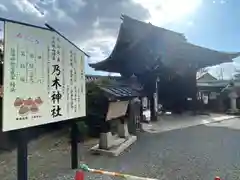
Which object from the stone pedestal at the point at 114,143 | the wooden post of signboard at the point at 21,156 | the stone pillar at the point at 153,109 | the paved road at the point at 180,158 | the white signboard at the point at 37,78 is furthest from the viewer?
the stone pillar at the point at 153,109

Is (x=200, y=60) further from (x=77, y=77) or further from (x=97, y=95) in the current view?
(x=77, y=77)

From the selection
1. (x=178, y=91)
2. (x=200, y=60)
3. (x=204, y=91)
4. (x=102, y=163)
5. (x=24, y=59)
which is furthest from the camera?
(x=204, y=91)

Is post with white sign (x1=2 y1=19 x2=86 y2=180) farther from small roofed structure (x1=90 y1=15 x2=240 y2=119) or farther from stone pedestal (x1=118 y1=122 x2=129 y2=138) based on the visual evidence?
small roofed structure (x1=90 y1=15 x2=240 y2=119)

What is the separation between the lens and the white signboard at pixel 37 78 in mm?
3176

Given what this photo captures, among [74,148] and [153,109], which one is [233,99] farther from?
[74,148]

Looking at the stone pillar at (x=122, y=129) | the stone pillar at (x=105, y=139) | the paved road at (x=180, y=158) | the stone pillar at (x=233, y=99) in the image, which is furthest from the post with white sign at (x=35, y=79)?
the stone pillar at (x=233, y=99)

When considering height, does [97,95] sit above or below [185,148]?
above

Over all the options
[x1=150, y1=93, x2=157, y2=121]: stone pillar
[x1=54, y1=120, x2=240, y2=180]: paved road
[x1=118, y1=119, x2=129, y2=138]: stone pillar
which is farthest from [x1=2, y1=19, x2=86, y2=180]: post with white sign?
[x1=150, y1=93, x2=157, y2=121]: stone pillar

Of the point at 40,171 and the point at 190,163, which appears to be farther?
the point at 190,163

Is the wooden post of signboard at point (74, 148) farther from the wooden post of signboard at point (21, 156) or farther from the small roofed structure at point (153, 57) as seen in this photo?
the small roofed structure at point (153, 57)

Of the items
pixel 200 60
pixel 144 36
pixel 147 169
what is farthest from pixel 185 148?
pixel 200 60

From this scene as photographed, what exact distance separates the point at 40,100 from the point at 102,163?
8.63ft

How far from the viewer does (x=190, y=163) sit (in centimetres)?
579

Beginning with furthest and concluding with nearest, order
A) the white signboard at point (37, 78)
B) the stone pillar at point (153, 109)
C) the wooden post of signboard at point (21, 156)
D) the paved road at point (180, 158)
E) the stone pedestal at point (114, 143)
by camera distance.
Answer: the stone pillar at point (153, 109), the stone pedestal at point (114, 143), the paved road at point (180, 158), the wooden post of signboard at point (21, 156), the white signboard at point (37, 78)
